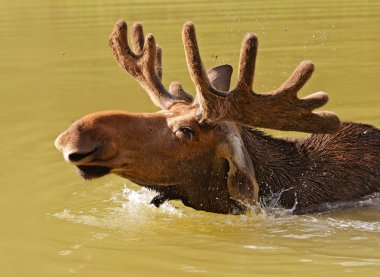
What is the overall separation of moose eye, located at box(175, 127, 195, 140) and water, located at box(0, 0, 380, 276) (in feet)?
2.34

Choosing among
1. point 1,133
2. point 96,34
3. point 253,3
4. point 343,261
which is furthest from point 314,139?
point 253,3

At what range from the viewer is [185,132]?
6.17 metres

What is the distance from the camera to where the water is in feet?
19.4

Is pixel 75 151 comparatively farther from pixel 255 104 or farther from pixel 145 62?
pixel 145 62


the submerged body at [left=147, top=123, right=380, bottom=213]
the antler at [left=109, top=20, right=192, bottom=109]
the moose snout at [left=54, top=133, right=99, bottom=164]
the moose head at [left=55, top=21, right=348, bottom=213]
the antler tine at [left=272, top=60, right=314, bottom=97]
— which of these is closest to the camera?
the moose snout at [left=54, top=133, right=99, bottom=164]

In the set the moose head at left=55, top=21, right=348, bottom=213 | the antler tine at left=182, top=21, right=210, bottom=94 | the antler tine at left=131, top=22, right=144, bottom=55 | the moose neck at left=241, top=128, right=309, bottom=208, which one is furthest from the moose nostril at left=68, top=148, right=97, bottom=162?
the antler tine at left=131, top=22, right=144, bottom=55

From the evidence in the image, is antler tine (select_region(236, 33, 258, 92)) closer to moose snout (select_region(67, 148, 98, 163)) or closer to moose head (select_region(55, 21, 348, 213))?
moose head (select_region(55, 21, 348, 213))

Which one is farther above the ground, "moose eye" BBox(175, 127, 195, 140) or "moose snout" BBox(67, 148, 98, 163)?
"moose eye" BBox(175, 127, 195, 140)

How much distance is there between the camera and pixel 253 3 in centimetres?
2155

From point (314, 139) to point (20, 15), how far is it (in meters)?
16.6

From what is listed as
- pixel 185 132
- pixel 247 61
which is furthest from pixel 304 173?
pixel 247 61

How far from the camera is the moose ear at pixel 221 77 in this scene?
22.0ft

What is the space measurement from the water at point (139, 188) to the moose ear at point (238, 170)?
0.32m

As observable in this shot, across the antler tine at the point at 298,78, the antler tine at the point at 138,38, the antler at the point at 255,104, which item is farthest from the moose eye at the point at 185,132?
the antler tine at the point at 138,38
